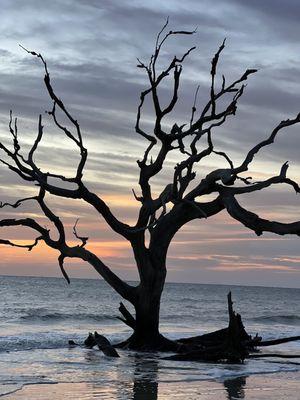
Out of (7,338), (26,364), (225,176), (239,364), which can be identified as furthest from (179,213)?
(7,338)

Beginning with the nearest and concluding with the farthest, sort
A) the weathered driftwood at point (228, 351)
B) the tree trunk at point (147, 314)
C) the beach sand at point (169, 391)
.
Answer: the beach sand at point (169, 391) → the weathered driftwood at point (228, 351) → the tree trunk at point (147, 314)

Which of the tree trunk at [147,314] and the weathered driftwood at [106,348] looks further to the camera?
the tree trunk at [147,314]

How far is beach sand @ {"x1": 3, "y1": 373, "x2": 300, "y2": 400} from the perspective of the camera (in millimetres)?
12445

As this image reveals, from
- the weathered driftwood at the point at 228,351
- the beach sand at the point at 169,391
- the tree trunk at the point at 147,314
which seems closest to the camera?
the beach sand at the point at 169,391

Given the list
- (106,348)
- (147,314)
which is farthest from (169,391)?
(147,314)

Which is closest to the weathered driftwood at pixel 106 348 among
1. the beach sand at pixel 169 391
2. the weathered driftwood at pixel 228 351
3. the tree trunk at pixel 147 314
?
the tree trunk at pixel 147 314

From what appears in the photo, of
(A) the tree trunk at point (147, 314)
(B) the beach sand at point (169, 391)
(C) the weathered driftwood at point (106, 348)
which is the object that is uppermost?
(A) the tree trunk at point (147, 314)

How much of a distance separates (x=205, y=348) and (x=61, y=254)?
4.77 m

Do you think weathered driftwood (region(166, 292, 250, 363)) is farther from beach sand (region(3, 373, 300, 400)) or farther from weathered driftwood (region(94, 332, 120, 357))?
beach sand (region(3, 373, 300, 400))

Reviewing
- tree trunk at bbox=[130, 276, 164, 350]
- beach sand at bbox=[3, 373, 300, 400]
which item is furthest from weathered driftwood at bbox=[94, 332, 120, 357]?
beach sand at bbox=[3, 373, 300, 400]

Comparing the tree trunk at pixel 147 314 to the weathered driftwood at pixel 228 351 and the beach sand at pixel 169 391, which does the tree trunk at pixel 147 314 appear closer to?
the weathered driftwood at pixel 228 351

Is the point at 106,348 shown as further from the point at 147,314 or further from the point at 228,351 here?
the point at 228,351

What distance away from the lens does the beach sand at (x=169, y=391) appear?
1245 cm

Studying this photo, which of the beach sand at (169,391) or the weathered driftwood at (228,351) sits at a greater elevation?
the weathered driftwood at (228,351)
